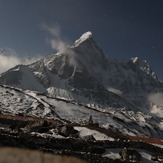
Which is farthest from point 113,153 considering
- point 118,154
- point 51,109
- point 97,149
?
point 51,109

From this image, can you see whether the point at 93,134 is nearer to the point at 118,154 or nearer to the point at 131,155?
the point at 118,154

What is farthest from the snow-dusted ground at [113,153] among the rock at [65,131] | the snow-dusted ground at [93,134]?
the rock at [65,131]

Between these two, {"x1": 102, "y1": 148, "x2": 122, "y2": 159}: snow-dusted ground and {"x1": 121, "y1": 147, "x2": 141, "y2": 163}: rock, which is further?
{"x1": 121, "y1": 147, "x2": 141, "y2": 163}: rock

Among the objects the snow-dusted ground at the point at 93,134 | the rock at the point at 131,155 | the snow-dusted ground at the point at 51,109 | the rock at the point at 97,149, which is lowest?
the rock at the point at 131,155

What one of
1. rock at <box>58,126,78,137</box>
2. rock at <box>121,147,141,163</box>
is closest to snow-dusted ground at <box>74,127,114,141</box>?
rock at <box>58,126,78,137</box>

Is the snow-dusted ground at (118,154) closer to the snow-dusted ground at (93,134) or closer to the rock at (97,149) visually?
the rock at (97,149)

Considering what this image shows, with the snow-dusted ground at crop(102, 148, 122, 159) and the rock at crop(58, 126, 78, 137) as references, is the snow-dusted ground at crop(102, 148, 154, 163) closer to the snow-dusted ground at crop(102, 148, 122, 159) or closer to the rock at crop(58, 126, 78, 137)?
the snow-dusted ground at crop(102, 148, 122, 159)

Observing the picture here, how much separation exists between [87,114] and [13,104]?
29.8 meters

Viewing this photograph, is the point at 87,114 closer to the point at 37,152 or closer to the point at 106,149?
the point at 106,149

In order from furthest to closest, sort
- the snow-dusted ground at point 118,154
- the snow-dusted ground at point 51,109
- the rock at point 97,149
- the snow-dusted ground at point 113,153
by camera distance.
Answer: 1. the snow-dusted ground at point 51,109
2. the snow-dusted ground at point 118,154
3. the snow-dusted ground at point 113,153
4. the rock at point 97,149

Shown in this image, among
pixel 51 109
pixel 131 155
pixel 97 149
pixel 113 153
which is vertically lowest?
pixel 131 155

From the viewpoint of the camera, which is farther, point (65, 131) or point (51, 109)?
point (51, 109)

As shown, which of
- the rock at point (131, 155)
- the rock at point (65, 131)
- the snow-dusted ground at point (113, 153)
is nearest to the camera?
the snow-dusted ground at point (113, 153)

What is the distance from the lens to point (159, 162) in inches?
1234
